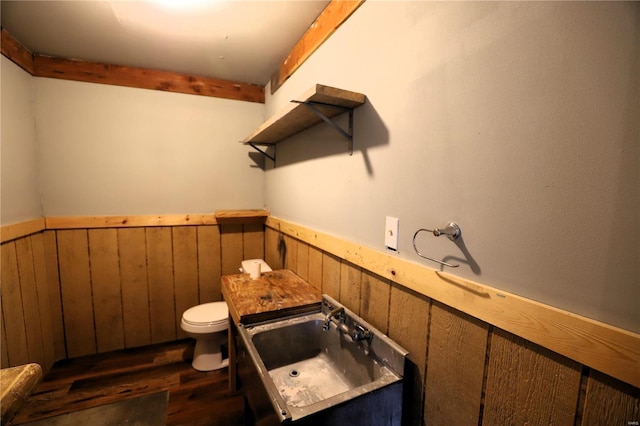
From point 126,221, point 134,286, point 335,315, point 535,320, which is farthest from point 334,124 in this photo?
point 134,286

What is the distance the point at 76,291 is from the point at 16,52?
1.78m

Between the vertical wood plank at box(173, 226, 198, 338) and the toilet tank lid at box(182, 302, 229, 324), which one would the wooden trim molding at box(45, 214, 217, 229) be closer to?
the vertical wood plank at box(173, 226, 198, 338)

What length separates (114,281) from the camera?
241 cm

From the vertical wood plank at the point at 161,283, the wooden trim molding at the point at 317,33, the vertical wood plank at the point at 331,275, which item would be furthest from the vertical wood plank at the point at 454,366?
the vertical wood plank at the point at 161,283

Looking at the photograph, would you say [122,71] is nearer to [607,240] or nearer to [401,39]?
[401,39]

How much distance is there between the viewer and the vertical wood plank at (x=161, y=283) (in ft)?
8.21

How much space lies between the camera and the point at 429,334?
995mm

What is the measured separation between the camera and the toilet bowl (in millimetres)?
2104

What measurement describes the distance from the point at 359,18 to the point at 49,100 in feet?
7.88

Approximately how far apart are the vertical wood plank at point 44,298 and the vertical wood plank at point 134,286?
18.9 inches

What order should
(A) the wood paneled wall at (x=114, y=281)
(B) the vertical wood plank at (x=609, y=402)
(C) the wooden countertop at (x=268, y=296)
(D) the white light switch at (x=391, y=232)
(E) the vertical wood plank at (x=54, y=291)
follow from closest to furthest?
1. (B) the vertical wood plank at (x=609, y=402)
2. (D) the white light switch at (x=391, y=232)
3. (C) the wooden countertop at (x=268, y=296)
4. (A) the wood paneled wall at (x=114, y=281)
5. (E) the vertical wood plank at (x=54, y=291)

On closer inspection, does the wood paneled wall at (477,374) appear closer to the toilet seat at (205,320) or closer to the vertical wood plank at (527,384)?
the vertical wood plank at (527,384)

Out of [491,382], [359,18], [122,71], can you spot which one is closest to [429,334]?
[491,382]

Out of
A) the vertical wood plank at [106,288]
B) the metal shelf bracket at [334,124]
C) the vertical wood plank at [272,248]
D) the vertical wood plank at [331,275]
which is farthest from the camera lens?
the vertical wood plank at [272,248]
